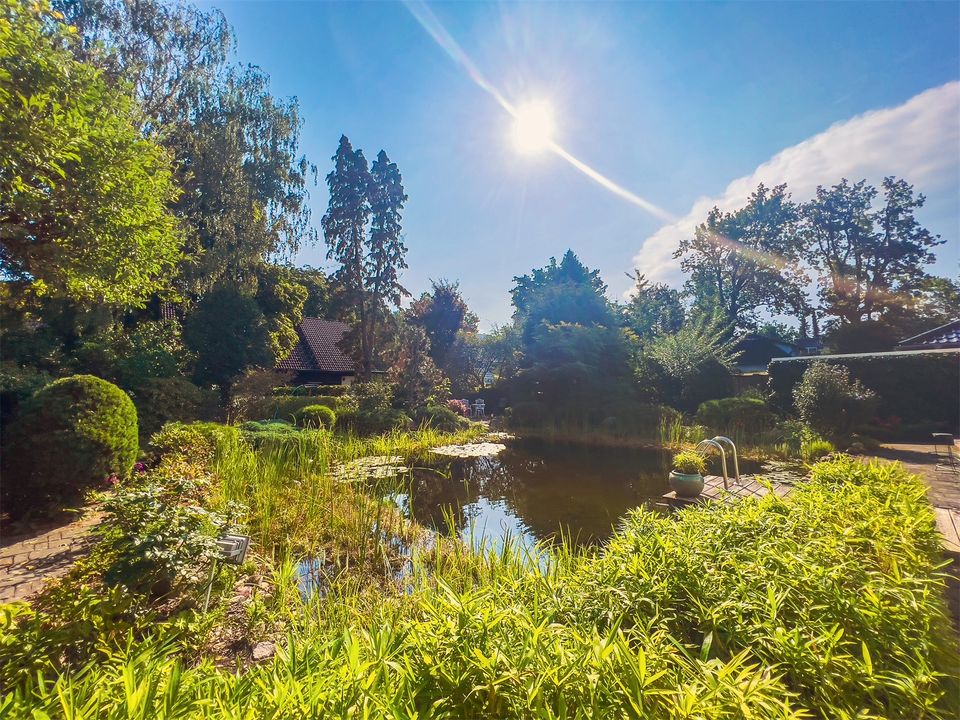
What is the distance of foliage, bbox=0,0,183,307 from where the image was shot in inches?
161

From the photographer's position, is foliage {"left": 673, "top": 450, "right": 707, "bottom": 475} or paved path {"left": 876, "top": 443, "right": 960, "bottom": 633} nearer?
paved path {"left": 876, "top": 443, "right": 960, "bottom": 633}

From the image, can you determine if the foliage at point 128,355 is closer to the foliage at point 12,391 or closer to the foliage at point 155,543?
the foliage at point 12,391

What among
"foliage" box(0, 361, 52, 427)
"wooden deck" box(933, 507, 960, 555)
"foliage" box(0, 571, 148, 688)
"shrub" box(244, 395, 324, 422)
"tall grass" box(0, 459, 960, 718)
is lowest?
"foliage" box(0, 571, 148, 688)

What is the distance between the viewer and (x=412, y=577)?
369 cm

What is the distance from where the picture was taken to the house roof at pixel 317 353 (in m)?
22.3

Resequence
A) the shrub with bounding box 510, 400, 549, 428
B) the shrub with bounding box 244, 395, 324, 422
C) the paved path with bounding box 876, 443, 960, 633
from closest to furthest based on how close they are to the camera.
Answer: the paved path with bounding box 876, 443, 960, 633 → the shrub with bounding box 244, 395, 324, 422 → the shrub with bounding box 510, 400, 549, 428

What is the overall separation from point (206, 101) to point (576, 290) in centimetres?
1652

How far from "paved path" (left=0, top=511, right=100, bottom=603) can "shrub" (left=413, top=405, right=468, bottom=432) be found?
912 centimetres

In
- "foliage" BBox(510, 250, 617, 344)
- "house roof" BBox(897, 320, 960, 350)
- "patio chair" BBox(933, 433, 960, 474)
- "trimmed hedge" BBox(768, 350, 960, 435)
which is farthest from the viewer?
"foliage" BBox(510, 250, 617, 344)

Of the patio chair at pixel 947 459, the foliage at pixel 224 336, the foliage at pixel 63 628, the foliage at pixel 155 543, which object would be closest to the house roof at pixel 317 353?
the foliage at pixel 224 336

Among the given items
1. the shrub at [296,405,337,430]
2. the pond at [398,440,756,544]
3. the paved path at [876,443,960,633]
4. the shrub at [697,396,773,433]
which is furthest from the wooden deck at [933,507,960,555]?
the shrub at [296,405,337,430]

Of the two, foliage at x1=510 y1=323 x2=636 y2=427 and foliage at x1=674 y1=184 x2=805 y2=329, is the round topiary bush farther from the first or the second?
foliage at x1=674 y1=184 x2=805 y2=329

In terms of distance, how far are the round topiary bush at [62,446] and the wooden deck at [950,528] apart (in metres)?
7.79

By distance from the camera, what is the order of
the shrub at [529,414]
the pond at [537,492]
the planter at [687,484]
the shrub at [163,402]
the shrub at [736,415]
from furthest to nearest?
the shrub at [529,414]
the shrub at [736,415]
the shrub at [163,402]
the planter at [687,484]
the pond at [537,492]
